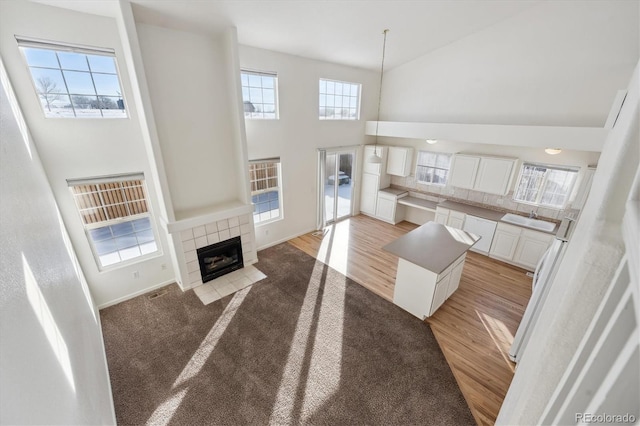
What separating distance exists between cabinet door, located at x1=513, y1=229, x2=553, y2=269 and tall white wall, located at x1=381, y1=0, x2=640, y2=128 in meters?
1.91

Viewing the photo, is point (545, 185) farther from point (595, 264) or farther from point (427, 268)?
point (595, 264)

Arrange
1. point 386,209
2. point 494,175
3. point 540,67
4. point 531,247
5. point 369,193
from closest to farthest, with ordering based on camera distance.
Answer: point 540,67, point 531,247, point 494,175, point 386,209, point 369,193

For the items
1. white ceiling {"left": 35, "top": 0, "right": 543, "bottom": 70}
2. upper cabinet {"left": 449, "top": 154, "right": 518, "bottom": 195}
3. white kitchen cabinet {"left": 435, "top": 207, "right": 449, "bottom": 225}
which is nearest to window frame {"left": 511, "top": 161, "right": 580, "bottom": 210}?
upper cabinet {"left": 449, "top": 154, "right": 518, "bottom": 195}

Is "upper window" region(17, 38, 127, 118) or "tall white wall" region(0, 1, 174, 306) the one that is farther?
"upper window" region(17, 38, 127, 118)

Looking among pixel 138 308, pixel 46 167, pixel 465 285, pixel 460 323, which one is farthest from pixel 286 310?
pixel 46 167

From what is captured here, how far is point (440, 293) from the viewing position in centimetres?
367

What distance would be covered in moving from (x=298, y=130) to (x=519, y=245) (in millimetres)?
4778

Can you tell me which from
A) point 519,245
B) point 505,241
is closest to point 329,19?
point 505,241

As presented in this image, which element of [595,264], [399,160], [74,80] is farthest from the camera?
[399,160]

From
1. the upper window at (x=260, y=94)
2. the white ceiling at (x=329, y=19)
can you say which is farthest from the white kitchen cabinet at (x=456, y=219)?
the upper window at (x=260, y=94)

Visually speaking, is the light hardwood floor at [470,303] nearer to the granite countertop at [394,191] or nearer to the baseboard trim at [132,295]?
the granite countertop at [394,191]

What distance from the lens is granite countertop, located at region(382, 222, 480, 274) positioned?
3404 mm

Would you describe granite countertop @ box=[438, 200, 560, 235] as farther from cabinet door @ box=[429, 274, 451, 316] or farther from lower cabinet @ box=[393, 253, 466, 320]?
cabinet door @ box=[429, 274, 451, 316]

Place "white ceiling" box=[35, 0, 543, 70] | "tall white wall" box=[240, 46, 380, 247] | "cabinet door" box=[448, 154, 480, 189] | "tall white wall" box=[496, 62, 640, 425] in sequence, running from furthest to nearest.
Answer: "cabinet door" box=[448, 154, 480, 189] → "tall white wall" box=[240, 46, 380, 247] → "white ceiling" box=[35, 0, 543, 70] → "tall white wall" box=[496, 62, 640, 425]
